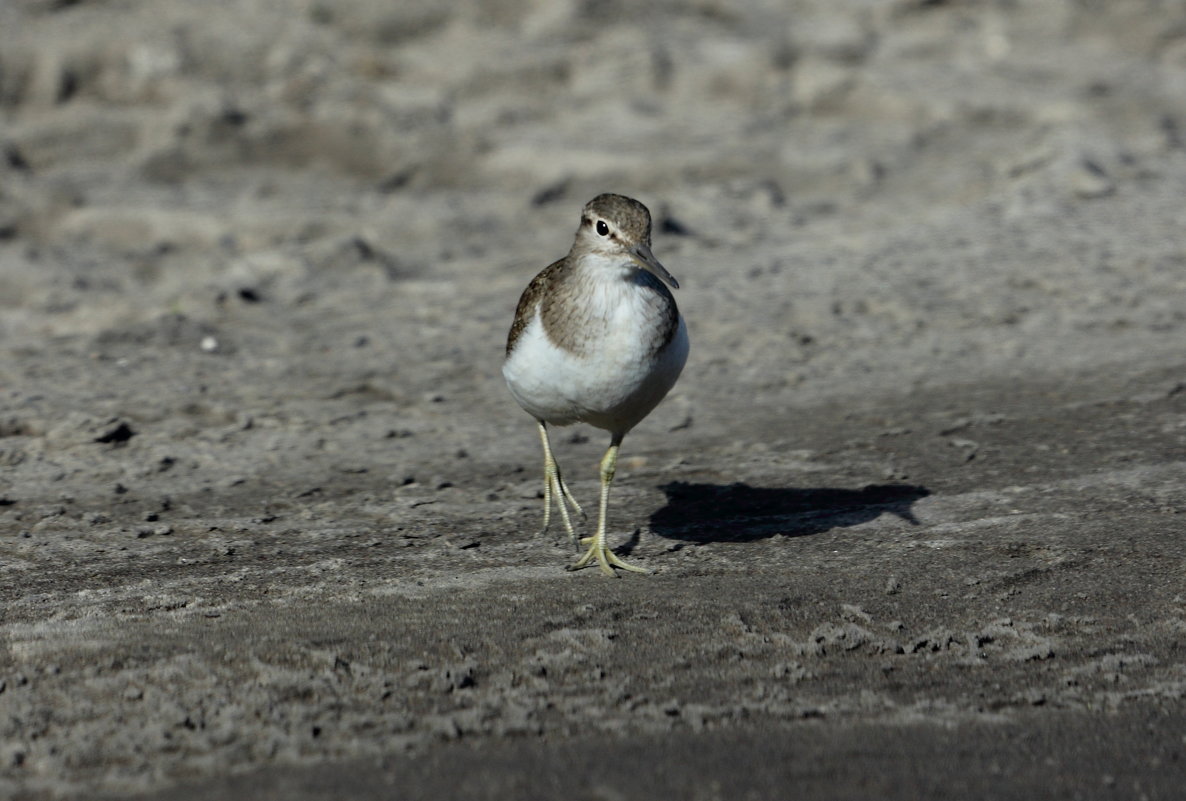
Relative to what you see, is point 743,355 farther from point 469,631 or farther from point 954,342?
point 469,631

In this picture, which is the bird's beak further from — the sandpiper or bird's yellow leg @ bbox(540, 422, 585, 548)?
bird's yellow leg @ bbox(540, 422, 585, 548)

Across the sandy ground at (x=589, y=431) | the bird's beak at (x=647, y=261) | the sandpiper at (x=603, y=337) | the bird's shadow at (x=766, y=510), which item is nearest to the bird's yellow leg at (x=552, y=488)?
the sandy ground at (x=589, y=431)

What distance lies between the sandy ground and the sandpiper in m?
0.65

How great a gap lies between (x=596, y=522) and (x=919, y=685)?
2070 millimetres

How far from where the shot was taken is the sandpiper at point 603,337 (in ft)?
16.9

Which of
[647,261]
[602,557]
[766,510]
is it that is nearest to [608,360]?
[647,261]

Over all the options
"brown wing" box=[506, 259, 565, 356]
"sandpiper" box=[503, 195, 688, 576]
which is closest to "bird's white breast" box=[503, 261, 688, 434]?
"sandpiper" box=[503, 195, 688, 576]

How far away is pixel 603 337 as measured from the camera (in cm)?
516

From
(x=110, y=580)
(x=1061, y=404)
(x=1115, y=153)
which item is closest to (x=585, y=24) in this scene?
(x=1115, y=153)

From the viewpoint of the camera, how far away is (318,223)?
10266mm

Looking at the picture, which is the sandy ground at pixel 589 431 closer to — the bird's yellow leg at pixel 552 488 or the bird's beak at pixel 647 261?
the bird's yellow leg at pixel 552 488

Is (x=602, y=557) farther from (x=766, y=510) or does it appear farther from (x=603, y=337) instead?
(x=766, y=510)

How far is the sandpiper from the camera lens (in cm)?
516

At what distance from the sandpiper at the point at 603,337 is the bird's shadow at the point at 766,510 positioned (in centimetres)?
52
